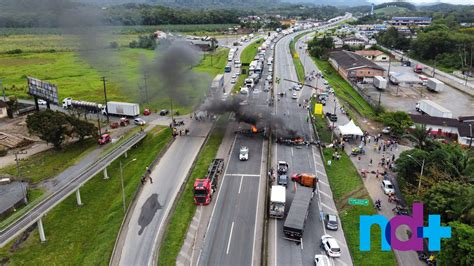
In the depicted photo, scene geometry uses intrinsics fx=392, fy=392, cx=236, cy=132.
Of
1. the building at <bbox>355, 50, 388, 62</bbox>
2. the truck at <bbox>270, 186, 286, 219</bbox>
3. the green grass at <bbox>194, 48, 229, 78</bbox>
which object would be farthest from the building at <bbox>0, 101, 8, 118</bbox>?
the building at <bbox>355, 50, 388, 62</bbox>

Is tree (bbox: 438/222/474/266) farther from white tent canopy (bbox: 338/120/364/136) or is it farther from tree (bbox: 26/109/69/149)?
tree (bbox: 26/109/69/149)

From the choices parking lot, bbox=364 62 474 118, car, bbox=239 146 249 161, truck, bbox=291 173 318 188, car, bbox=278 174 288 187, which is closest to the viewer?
truck, bbox=291 173 318 188

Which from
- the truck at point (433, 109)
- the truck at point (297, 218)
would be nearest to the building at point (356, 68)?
the truck at point (433, 109)

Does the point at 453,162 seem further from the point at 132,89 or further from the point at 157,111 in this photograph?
the point at 132,89

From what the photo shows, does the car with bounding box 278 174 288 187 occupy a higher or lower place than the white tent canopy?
lower

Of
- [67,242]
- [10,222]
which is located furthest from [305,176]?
[10,222]

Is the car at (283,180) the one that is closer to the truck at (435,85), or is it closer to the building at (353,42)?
the truck at (435,85)
